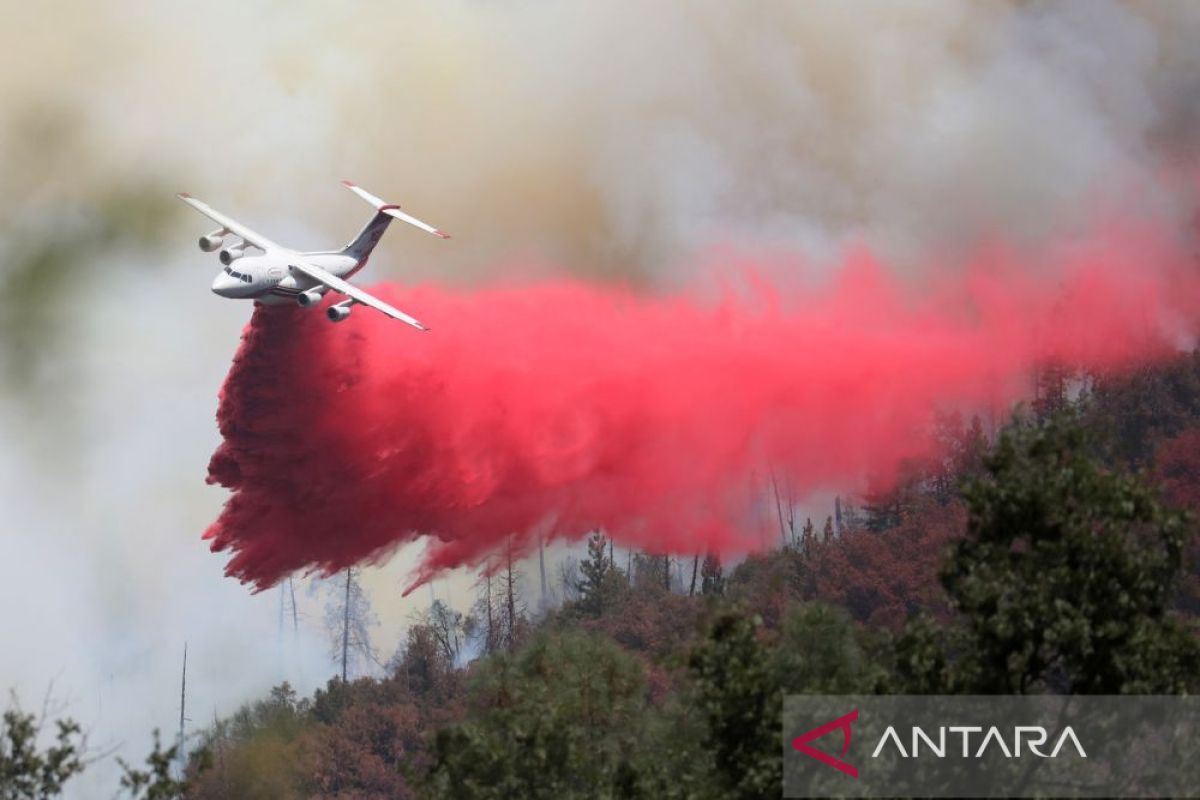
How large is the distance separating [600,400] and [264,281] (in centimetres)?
1871

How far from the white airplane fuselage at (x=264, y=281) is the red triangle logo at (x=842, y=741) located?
32.9 m

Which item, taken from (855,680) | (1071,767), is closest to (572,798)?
(855,680)

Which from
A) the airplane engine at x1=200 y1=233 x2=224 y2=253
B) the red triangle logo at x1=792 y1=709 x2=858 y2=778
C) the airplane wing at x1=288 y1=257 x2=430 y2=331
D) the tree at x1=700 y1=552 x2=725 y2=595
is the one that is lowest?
the red triangle logo at x1=792 y1=709 x2=858 y2=778

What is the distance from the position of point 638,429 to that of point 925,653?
1921 inches

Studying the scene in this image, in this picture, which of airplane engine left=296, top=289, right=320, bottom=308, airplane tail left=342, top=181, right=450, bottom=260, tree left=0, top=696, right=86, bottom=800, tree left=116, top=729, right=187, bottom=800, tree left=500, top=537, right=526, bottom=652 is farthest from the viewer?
tree left=500, top=537, right=526, bottom=652

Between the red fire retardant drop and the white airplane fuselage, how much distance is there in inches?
48.1

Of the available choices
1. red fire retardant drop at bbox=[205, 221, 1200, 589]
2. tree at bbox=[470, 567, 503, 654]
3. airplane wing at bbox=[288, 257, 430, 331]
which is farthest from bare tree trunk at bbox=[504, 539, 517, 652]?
airplane wing at bbox=[288, 257, 430, 331]

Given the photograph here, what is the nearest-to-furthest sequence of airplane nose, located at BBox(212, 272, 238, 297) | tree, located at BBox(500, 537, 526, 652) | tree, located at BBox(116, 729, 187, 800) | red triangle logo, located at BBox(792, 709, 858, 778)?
red triangle logo, located at BBox(792, 709, 858, 778) → tree, located at BBox(116, 729, 187, 800) → airplane nose, located at BBox(212, 272, 238, 297) → tree, located at BBox(500, 537, 526, 652)

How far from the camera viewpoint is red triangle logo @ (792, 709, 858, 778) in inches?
1499

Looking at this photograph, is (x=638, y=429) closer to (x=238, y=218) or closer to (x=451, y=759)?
(x=238, y=218)

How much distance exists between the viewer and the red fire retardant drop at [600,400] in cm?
7312

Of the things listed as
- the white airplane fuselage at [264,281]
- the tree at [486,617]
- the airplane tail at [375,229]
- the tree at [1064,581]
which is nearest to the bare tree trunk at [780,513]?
the tree at [486,617]

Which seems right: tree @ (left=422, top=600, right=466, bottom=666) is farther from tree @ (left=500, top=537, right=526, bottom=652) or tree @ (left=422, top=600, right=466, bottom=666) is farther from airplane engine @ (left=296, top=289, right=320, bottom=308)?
airplane engine @ (left=296, top=289, right=320, bottom=308)

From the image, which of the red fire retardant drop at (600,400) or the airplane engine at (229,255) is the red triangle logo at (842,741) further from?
the red fire retardant drop at (600,400)
